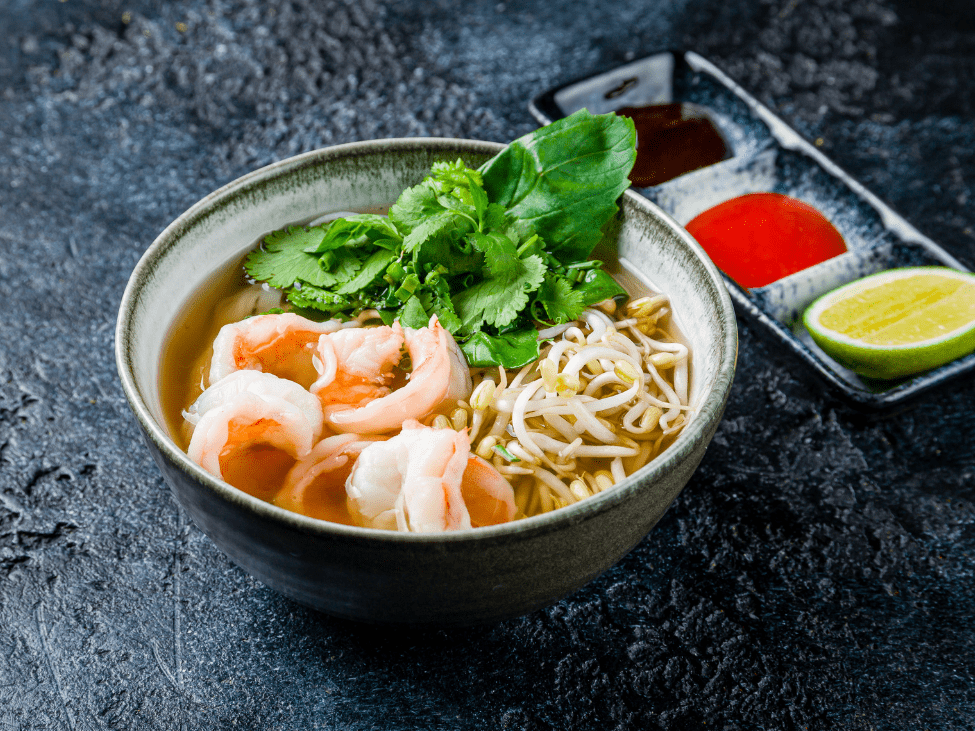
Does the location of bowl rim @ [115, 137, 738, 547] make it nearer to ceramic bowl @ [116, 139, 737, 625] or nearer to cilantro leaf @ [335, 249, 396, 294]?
ceramic bowl @ [116, 139, 737, 625]

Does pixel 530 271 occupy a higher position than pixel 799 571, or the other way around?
pixel 530 271

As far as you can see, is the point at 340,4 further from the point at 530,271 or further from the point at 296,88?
the point at 530,271

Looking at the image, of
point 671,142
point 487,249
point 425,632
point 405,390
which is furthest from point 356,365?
point 671,142

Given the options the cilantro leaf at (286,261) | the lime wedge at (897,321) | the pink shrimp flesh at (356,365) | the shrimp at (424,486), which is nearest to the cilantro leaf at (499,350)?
the pink shrimp flesh at (356,365)

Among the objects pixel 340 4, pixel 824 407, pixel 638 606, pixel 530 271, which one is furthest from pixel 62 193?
Answer: pixel 824 407

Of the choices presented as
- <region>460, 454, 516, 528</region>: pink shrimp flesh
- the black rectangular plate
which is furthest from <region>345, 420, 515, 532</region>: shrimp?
the black rectangular plate

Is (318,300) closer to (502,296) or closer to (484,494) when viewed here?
(502,296)
